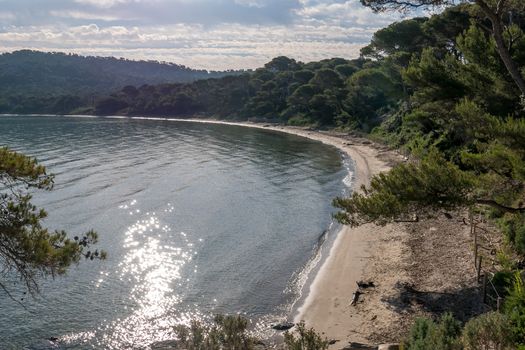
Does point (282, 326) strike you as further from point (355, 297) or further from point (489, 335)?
point (489, 335)

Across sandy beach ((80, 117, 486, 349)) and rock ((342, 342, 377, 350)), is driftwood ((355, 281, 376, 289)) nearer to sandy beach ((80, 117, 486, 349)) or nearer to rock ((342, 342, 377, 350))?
sandy beach ((80, 117, 486, 349))

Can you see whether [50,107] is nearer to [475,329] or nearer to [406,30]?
[406,30]

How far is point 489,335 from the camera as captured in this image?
31.1 feet

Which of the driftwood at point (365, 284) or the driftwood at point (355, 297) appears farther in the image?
the driftwood at point (365, 284)

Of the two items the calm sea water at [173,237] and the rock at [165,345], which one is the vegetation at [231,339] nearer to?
the rock at [165,345]

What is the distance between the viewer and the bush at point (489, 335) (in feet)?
30.8

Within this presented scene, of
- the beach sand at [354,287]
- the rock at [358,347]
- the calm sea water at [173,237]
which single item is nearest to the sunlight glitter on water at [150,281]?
the calm sea water at [173,237]

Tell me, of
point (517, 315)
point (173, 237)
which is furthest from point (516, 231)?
point (173, 237)

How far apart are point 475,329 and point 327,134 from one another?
70032 mm

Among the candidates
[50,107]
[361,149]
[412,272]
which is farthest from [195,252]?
[50,107]

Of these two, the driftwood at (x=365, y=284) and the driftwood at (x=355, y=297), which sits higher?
the driftwood at (x=365, y=284)

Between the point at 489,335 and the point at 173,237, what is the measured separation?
69.9 ft

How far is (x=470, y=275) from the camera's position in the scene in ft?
57.7

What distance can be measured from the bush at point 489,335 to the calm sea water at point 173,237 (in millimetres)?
8680
